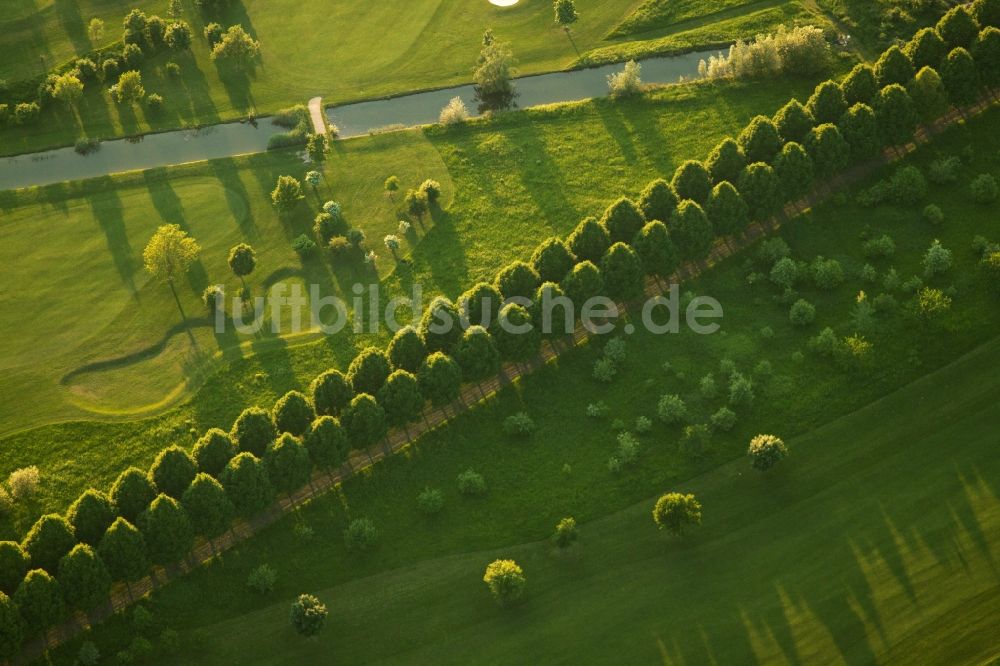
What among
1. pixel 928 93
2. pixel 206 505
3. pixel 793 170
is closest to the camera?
pixel 206 505

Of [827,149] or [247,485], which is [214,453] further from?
[827,149]

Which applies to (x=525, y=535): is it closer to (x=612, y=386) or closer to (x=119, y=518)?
(x=612, y=386)

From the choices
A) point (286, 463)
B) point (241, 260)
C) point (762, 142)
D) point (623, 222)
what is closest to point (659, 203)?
point (623, 222)

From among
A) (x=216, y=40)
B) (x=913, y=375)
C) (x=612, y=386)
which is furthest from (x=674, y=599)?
(x=216, y=40)

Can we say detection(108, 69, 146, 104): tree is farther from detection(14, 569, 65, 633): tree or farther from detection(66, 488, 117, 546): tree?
detection(14, 569, 65, 633): tree

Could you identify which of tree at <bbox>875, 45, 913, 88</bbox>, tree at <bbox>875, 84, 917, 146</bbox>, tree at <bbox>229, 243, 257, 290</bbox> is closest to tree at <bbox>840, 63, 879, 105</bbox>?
tree at <bbox>875, 45, 913, 88</bbox>
